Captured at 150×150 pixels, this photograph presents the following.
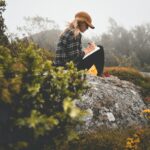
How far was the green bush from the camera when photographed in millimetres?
3795

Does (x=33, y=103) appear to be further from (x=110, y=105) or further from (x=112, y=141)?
(x=110, y=105)

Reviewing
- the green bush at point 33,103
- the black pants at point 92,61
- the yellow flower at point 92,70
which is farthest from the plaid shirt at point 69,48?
the green bush at point 33,103

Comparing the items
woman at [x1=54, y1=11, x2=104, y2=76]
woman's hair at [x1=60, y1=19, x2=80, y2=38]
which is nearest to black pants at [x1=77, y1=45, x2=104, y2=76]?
woman at [x1=54, y1=11, x2=104, y2=76]

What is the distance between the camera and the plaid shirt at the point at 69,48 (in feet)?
28.2

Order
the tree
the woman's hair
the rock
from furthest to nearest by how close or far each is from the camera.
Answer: the tree → the woman's hair → the rock

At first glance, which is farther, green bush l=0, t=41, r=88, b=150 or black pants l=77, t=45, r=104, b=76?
black pants l=77, t=45, r=104, b=76

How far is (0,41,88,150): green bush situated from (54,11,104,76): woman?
153 inches

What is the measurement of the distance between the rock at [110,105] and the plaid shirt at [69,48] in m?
0.76

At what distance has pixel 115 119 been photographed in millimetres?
8484

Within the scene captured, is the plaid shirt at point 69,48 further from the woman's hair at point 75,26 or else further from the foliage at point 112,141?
the foliage at point 112,141

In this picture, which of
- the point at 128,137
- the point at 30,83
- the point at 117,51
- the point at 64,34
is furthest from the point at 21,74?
the point at 117,51

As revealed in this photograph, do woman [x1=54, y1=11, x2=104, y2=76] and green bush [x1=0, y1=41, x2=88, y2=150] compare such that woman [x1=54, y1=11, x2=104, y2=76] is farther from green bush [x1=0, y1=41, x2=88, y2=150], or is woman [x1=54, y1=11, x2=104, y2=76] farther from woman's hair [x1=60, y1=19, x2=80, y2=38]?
green bush [x1=0, y1=41, x2=88, y2=150]

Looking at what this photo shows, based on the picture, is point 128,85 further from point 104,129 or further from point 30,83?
point 30,83

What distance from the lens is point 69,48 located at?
8703 mm
